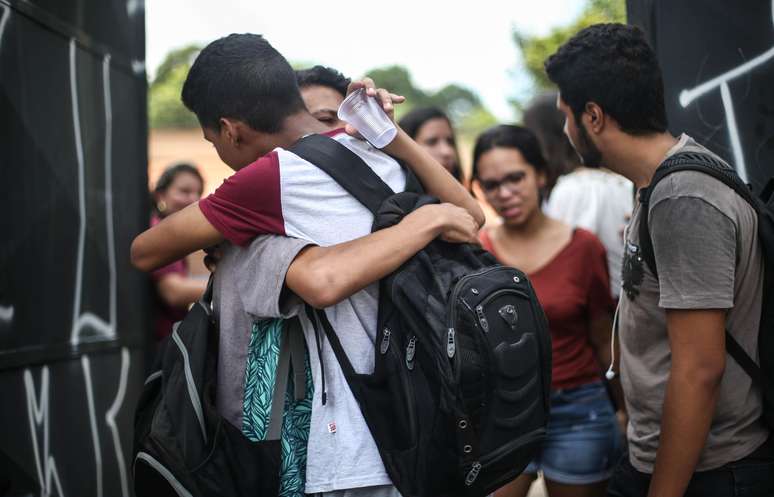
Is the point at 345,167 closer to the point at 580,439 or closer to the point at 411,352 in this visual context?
the point at 411,352

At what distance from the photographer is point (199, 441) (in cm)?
202

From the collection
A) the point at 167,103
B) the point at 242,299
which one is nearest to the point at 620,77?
the point at 242,299

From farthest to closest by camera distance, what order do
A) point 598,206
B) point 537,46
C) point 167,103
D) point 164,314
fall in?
point 167,103
point 537,46
point 164,314
point 598,206

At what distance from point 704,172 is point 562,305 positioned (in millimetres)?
1291

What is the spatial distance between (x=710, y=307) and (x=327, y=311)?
2.99ft

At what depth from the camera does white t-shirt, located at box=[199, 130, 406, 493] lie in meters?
1.95

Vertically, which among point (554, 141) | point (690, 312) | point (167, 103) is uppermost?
point (167, 103)

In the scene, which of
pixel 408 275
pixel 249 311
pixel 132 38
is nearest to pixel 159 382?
pixel 249 311

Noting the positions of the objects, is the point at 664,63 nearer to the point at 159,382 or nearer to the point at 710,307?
the point at 710,307

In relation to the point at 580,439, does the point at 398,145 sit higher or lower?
higher

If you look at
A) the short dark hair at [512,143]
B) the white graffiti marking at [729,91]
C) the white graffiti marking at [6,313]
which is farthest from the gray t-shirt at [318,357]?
the short dark hair at [512,143]

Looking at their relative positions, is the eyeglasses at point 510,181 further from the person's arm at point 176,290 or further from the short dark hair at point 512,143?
the person's arm at point 176,290

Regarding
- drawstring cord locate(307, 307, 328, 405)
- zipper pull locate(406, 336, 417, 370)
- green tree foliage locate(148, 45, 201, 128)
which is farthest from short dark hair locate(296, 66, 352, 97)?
green tree foliage locate(148, 45, 201, 128)

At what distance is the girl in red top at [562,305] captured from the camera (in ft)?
10.5
